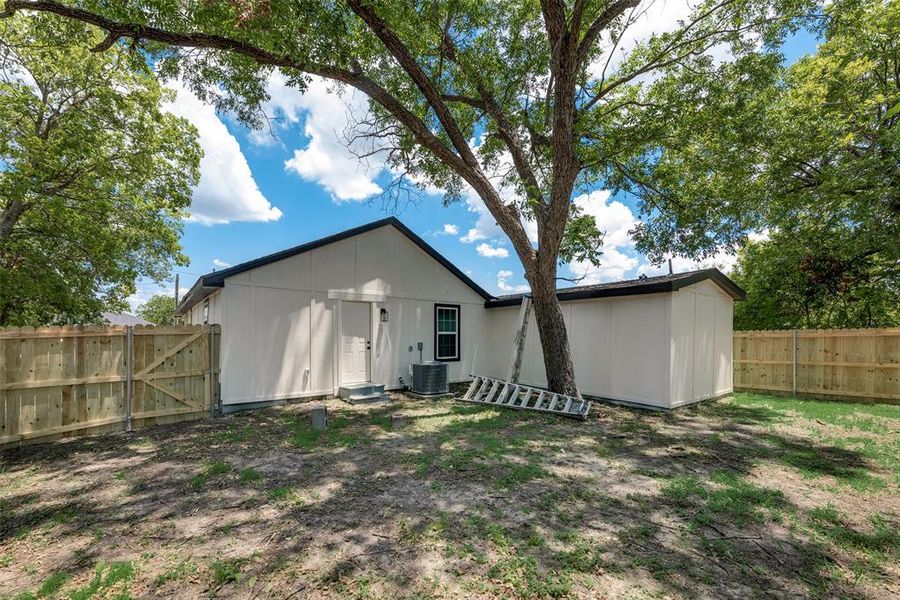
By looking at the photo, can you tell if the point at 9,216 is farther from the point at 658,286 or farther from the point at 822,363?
the point at 822,363

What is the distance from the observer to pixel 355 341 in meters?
9.04

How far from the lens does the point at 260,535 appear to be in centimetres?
293

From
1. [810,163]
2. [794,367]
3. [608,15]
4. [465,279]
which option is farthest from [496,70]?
[794,367]

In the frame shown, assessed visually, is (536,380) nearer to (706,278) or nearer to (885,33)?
(706,278)

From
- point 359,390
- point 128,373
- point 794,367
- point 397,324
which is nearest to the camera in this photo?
point 128,373

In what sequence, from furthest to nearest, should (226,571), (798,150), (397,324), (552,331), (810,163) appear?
(397,324) → (810,163) → (798,150) → (552,331) → (226,571)

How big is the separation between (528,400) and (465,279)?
4.45 meters

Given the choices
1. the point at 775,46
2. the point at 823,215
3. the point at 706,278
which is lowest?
the point at 706,278

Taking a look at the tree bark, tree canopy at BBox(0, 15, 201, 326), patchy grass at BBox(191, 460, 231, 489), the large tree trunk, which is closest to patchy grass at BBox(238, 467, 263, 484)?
patchy grass at BBox(191, 460, 231, 489)

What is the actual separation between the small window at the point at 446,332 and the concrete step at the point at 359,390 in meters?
2.19

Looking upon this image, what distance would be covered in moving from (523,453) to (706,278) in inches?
247

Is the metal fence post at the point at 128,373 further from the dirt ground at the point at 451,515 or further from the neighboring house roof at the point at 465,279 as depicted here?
the neighboring house roof at the point at 465,279

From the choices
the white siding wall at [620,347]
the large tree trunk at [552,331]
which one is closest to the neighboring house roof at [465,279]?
the white siding wall at [620,347]

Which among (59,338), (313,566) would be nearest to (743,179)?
(313,566)
